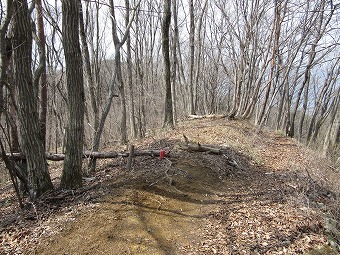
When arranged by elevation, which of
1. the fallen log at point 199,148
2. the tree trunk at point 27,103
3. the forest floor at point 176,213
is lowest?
the forest floor at point 176,213

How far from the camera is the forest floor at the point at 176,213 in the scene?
374 centimetres

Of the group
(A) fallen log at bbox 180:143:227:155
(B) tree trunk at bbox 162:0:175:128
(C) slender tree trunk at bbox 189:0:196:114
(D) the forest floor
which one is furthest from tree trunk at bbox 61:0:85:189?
(C) slender tree trunk at bbox 189:0:196:114

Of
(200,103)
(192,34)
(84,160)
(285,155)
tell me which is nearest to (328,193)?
(285,155)

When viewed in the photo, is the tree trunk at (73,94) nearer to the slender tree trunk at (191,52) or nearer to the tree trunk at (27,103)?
the tree trunk at (27,103)

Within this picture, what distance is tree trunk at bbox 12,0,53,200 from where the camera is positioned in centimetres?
457

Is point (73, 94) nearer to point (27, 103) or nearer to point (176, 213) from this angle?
point (27, 103)

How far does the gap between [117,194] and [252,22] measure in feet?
39.6

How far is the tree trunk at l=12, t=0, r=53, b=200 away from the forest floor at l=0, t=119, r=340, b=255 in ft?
1.32

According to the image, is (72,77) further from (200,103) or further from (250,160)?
(200,103)

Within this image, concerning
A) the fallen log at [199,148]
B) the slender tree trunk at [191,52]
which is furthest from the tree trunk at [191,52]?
the fallen log at [199,148]

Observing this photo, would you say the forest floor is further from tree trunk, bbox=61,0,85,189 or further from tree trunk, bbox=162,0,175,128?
tree trunk, bbox=162,0,175,128

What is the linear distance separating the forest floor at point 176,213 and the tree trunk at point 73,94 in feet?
1.25

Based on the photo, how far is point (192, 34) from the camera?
15.6 meters

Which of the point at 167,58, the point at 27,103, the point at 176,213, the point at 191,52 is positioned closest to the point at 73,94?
the point at 27,103
